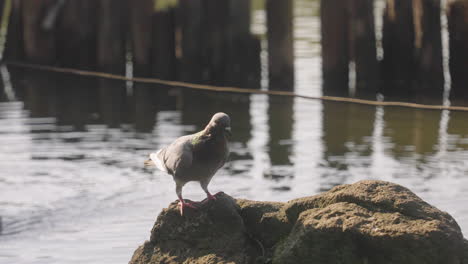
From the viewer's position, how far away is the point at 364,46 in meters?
15.9

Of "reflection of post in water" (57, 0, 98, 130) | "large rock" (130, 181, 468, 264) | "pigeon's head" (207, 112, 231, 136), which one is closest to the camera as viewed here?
"large rock" (130, 181, 468, 264)

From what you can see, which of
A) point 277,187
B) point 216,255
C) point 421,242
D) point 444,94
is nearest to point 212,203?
point 216,255

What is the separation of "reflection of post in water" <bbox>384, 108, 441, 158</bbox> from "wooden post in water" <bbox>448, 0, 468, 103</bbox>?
0.98m

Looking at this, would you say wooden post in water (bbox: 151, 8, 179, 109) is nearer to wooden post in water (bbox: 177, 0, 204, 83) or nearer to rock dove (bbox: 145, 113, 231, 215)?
wooden post in water (bbox: 177, 0, 204, 83)

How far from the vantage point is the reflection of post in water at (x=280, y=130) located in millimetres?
11367

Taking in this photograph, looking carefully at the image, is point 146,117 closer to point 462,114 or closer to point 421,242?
point 462,114

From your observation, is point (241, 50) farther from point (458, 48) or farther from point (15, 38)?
point (15, 38)

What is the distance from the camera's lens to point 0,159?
11.6 metres

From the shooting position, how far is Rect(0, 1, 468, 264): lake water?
842 cm

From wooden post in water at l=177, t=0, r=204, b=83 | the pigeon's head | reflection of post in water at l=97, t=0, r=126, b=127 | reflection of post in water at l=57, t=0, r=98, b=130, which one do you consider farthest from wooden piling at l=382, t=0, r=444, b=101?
the pigeon's head

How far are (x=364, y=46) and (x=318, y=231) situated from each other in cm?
1012

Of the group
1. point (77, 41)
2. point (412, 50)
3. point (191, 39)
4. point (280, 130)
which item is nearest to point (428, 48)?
point (412, 50)

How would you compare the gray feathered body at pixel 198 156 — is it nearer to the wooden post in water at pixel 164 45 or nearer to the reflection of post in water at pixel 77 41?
the wooden post in water at pixel 164 45

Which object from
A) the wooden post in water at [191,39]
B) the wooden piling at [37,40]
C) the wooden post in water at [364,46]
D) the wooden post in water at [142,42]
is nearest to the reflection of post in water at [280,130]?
the wooden post in water at [364,46]
